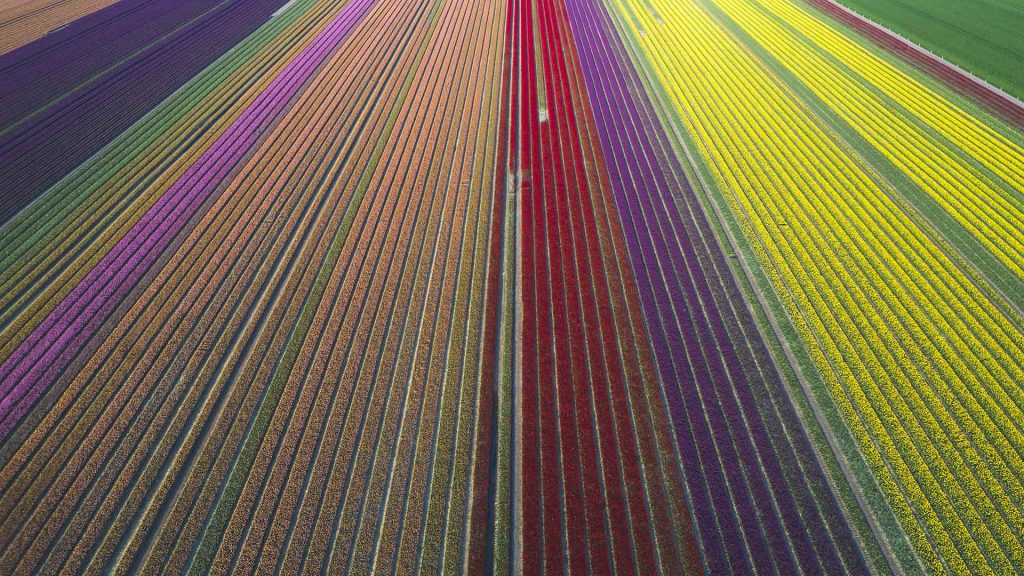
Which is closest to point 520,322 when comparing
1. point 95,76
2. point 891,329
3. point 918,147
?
point 891,329

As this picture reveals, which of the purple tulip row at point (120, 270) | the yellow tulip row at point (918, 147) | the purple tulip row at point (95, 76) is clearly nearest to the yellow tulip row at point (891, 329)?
the yellow tulip row at point (918, 147)

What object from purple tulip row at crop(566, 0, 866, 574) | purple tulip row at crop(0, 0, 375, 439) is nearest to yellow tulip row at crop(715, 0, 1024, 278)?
purple tulip row at crop(566, 0, 866, 574)

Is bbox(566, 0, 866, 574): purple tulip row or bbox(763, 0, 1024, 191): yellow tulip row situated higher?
bbox(763, 0, 1024, 191): yellow tulip row

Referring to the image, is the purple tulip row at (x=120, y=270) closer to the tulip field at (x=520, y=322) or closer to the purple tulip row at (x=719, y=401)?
the tulip field at (x=520, y=322)

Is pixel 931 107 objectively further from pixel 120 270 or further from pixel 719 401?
pixel 120 270

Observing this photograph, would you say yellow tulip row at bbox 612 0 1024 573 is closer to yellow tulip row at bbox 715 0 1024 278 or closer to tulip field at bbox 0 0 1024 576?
tulip field at bbox 0 0 1024 576

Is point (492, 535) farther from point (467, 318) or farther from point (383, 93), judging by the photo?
point (383, 93)

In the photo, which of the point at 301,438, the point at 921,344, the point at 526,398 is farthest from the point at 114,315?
the point at 921,344
